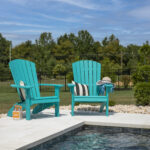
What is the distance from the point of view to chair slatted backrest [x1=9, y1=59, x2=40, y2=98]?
500 centimetres

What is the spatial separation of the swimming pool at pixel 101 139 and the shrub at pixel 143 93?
2.65 m

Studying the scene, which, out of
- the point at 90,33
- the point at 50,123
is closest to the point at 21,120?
the point at 50,123

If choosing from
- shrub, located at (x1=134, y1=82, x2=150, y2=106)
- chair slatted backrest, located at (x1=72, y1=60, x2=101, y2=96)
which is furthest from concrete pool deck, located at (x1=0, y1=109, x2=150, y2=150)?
shrub, located at (x1=134, y1=82, x2=150, y2=106)

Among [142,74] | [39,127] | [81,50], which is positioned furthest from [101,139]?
[81,50]

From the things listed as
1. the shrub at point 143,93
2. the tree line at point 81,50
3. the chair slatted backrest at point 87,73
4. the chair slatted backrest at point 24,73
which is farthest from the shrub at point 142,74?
the tree line at point 81,50

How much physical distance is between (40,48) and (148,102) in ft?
52.3

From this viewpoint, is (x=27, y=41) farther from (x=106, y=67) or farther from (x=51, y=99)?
(x=51, y=99)

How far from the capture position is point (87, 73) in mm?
5988

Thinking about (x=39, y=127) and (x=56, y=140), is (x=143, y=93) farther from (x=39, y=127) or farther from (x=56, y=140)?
(x=56, y=140)

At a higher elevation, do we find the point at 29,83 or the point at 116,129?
the point at 29,83

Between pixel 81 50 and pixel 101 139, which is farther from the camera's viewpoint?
pixel 81 50

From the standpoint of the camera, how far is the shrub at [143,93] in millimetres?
6898

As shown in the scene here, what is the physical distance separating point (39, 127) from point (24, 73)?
132 cm

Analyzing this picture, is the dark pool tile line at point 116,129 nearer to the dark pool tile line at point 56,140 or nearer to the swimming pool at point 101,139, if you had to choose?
the swimming pool at point 101,139
